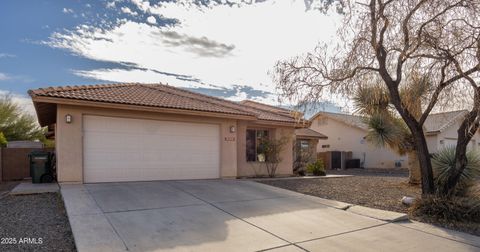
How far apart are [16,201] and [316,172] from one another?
44.5ft

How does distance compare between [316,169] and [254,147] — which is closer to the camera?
[254,147]

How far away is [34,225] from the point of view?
20.2 ft

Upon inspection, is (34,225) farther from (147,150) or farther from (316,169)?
(316,169)

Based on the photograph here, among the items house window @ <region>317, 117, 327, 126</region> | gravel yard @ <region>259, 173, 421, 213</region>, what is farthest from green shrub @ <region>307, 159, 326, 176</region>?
house window @ <region>317, 117, 327, 126</region>

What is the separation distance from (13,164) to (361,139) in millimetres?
23815

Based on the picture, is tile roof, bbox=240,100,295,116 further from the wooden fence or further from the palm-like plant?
the wooden fence

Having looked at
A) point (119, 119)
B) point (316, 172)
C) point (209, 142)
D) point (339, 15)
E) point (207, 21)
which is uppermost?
point (207, 21)

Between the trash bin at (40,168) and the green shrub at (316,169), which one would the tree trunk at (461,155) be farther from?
the trash bin at (40,168)

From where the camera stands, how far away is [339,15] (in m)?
9.22

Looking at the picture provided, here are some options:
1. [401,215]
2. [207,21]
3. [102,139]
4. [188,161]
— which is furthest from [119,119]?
[401,215]

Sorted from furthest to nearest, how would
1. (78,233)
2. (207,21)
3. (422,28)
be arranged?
(207,21)
(422,28)
(78,233)

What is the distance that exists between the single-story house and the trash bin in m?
17.5

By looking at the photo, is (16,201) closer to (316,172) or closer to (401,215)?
(401,215)

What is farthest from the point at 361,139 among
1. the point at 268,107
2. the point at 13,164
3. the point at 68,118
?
the point at 13,164
